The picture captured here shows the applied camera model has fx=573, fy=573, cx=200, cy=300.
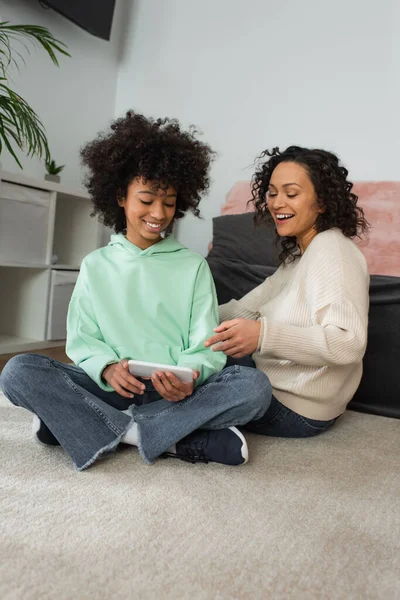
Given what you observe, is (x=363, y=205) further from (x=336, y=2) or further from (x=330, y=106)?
(x=336, y=2)

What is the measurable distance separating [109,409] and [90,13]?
230 cm

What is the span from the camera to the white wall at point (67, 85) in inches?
102

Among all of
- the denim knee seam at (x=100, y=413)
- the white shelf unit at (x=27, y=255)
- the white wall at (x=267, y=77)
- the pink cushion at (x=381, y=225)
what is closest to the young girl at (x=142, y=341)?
the denim knee seam at (x=100, y=413)

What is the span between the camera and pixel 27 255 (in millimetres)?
2324

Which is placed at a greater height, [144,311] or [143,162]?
[143,162]

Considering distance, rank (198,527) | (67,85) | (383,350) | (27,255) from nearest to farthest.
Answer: (198,527), (383,350), (27,255), (67,85)

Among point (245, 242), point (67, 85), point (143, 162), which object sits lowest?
point (245, 242)

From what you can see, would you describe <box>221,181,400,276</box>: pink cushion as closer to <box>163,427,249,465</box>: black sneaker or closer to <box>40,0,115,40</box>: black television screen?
<box>163,427,249,465</box>: black sneaker

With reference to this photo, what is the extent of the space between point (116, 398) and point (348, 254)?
1.96ft

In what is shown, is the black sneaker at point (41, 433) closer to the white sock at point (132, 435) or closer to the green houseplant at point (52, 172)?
the white sock at point (132, 435)

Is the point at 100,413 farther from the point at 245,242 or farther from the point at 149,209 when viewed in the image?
the point at 245,242

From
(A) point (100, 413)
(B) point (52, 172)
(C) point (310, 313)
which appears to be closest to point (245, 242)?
(C) point (310, 313)

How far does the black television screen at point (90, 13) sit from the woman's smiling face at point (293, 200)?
175 cm

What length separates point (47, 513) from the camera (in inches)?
33.2
